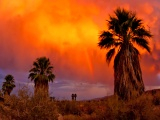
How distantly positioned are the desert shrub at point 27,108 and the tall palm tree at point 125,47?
43.2 ft

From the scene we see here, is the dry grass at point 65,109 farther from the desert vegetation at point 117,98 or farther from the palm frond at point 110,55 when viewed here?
the palm frond at point 110,55

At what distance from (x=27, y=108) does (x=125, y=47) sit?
1707cm

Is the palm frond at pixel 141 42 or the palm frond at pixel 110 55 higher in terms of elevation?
the palm frond at pixel 141 42

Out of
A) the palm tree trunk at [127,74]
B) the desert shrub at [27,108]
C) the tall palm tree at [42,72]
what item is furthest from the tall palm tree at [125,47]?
the tall palm tree at [42,72]

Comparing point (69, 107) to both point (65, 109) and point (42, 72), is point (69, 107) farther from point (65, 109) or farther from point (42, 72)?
point (42, 72)

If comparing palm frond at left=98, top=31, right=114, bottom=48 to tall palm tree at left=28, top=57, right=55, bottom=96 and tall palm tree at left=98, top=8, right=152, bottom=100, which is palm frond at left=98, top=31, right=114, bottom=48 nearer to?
tall palm tree at left=98, top=8, right=152, bottom=100

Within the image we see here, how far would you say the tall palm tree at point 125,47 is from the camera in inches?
1228

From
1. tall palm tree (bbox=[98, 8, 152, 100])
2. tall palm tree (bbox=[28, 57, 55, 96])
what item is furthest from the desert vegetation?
tall palm tree (bbox=[28, 57, 55, 96])

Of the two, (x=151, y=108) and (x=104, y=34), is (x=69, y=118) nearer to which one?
(x=151, y=108)

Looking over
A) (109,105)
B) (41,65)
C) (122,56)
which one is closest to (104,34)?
(122,56)

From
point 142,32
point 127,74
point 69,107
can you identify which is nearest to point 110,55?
point 127,74

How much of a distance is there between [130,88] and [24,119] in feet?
49.1

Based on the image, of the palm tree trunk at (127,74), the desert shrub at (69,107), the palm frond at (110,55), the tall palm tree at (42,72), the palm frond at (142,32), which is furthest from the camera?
the tall palm tree at (42,72)

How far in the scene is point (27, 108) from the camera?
17.9m
